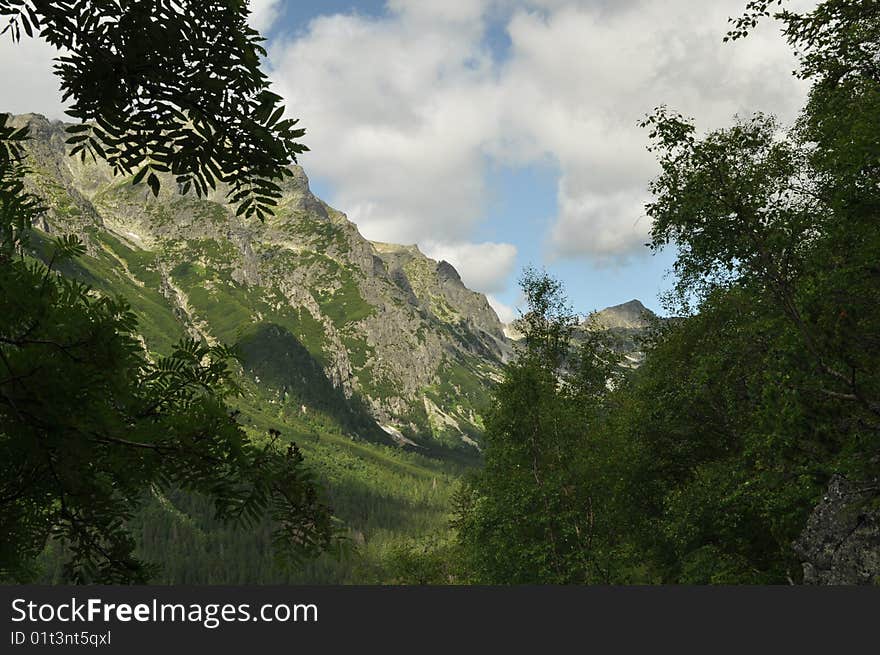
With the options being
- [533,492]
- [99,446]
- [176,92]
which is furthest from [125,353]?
[533,492]

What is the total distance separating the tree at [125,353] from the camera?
314 cm

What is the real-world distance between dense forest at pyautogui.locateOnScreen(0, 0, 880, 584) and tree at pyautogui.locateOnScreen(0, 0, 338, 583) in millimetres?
19

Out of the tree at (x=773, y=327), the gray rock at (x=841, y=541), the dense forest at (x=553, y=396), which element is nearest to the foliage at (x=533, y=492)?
the dense forest at (x=553, y=396)

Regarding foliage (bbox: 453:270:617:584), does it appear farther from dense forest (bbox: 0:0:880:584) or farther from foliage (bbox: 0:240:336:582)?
foliage (bbox: 0:240:336:582)

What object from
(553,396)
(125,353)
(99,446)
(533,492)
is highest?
(553,396)

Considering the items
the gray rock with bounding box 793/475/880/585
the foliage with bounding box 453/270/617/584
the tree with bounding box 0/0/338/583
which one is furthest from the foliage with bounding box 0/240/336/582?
the foliage with bounding box 453/270/617/584

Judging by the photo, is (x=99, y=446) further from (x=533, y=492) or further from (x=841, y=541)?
(x=533, y=492)

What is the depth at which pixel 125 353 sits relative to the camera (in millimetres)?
3340

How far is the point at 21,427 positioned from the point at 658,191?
1763 cm

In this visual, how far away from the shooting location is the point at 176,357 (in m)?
4.70

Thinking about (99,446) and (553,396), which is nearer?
(99,446)

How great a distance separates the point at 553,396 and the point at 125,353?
89.5 ft

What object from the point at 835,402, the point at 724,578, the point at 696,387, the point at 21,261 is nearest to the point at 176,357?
the point at 21,261

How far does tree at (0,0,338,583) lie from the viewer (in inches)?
124
